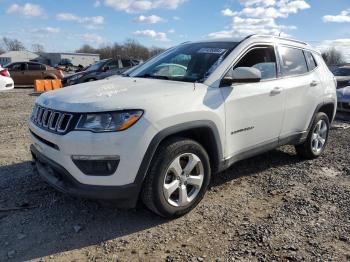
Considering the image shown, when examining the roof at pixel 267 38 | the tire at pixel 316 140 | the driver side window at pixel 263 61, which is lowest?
the tire at pixel 316 140

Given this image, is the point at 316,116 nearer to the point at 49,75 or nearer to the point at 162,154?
the point at 162,154

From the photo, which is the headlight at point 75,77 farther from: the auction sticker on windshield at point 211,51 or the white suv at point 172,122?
the auction sticker on windshield at point 211,51

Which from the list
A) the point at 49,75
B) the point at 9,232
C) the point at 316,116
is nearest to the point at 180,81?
the point at 9,232

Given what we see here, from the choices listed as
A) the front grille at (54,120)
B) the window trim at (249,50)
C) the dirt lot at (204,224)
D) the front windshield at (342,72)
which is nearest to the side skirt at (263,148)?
the dirt lot at (204,224)

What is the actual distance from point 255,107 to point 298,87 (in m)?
1.11

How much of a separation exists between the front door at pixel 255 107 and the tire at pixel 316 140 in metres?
1.07

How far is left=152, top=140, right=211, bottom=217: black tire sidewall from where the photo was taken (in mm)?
3441

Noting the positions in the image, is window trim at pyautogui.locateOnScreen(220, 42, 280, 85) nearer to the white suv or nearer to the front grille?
the white suv

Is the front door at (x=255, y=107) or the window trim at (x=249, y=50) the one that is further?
the window trim at (x=249, y=50)

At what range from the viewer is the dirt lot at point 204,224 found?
3.22 meters

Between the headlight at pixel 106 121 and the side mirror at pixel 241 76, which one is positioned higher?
the side mirror at pixel 241 76

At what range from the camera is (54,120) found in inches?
135

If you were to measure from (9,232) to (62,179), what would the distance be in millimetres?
718

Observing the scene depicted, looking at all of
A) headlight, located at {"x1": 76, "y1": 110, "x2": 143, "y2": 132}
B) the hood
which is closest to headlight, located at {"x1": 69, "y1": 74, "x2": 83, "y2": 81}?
the hood
